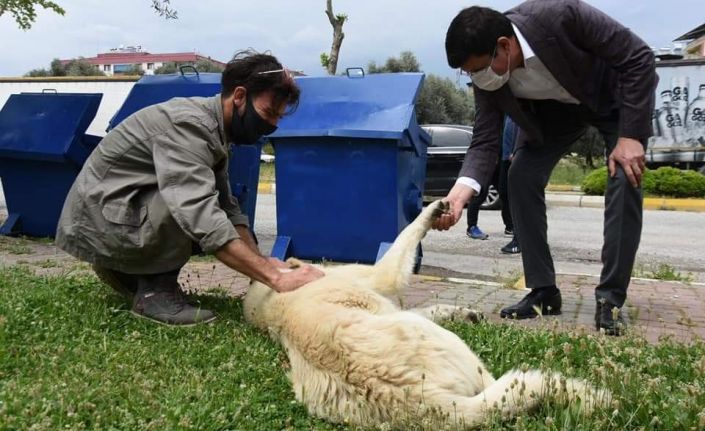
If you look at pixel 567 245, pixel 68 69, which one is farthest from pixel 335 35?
pixel 68 69

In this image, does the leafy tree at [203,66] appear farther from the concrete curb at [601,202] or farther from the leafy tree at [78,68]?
the leafy tree at [78,68]

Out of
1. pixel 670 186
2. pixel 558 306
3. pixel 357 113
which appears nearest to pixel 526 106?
pixel 558 306

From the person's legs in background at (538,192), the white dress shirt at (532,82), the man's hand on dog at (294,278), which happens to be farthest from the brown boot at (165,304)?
the person's legs in background at (538,192)

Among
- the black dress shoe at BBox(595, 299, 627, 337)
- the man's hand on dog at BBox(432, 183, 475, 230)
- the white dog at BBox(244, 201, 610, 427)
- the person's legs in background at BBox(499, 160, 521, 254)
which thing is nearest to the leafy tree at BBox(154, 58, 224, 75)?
the man's hand on dog at BBox(432, 183, 475, 230)

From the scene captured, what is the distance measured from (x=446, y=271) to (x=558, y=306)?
2145mm

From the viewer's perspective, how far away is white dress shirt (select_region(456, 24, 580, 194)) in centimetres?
340

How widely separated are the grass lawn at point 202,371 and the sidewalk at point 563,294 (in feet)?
1.59

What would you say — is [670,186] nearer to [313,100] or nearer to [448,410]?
[313,100]

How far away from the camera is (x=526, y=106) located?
3799 millimetres

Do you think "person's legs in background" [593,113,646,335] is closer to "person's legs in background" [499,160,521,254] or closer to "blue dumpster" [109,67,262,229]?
"person's legs in background" [499,160,521,254]

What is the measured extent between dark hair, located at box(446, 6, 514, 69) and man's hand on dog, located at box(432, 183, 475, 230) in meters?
0.74

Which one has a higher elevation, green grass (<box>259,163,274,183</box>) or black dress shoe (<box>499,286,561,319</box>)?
black dress shoe (<box>499,286,561,319</box>)

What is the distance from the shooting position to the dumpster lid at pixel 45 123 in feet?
20.7

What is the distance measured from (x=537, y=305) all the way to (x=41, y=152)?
4874 millimetres
